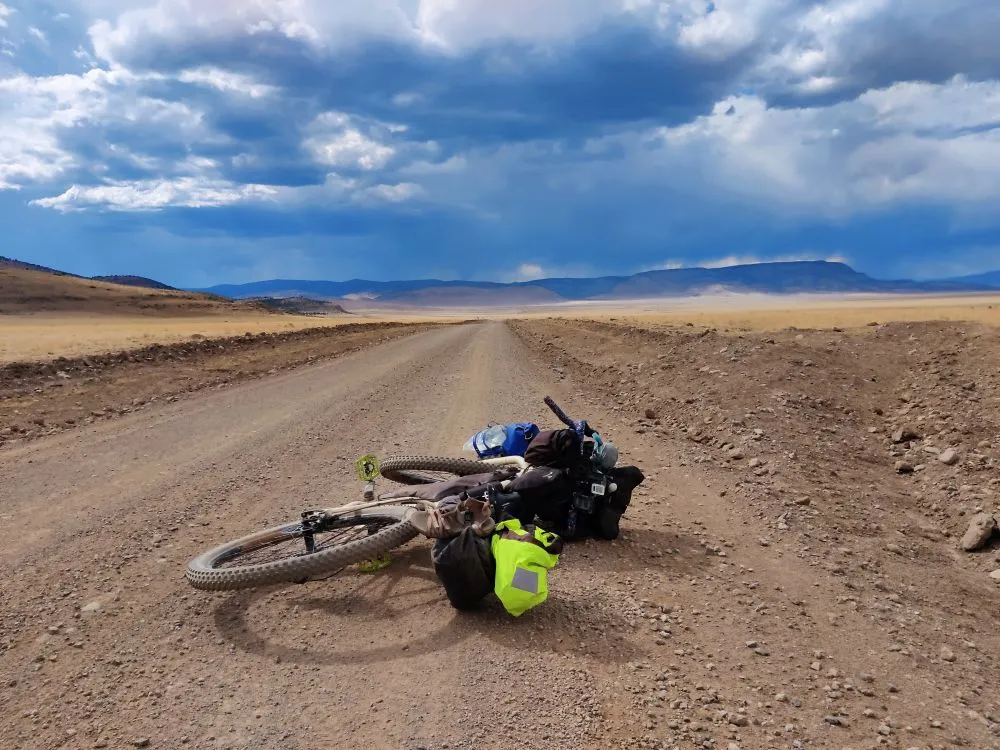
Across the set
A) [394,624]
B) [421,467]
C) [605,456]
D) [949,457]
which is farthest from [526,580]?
[949,457]

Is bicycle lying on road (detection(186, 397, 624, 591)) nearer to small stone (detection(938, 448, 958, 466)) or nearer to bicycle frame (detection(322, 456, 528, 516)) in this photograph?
bicycle frame (detection(322, 456, 528, 516))

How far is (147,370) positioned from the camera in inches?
745

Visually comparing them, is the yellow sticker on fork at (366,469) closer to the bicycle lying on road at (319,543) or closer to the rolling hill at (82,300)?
the bicycle lying on road at (319,543)

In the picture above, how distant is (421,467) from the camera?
7270 mm

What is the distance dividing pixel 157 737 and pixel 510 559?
2267mm

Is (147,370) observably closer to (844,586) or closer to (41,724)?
(41,724)

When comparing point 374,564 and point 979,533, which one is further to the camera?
point 979,533

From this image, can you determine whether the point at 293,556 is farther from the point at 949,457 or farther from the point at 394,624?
the point at 949,457

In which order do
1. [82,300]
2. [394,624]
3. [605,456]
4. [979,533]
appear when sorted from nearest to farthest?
[394,624], [605,456], [979,533], [82,300]

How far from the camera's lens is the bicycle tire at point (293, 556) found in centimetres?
485

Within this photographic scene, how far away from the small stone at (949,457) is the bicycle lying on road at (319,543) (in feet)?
16.4

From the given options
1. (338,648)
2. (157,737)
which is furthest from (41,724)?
(338,648)

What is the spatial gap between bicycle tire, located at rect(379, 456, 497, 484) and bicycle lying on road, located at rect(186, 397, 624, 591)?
548 millimetres

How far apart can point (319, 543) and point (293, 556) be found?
62 cm
